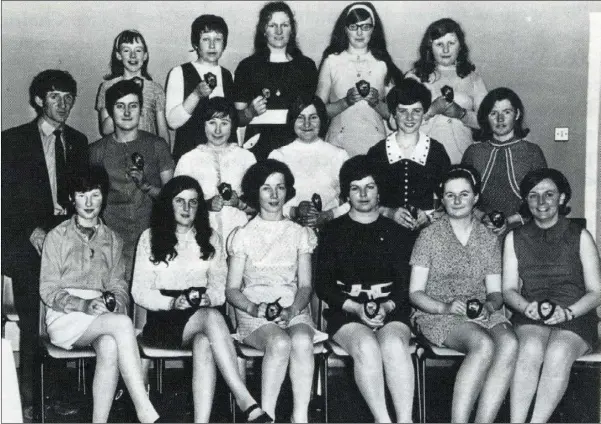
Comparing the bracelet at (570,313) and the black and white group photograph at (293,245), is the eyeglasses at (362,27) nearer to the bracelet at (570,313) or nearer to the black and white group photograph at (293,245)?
the black and white group photograph at (293,245)

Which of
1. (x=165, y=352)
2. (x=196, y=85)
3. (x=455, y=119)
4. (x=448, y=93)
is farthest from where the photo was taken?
(x=455, y=119)

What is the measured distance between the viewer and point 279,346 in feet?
12.1

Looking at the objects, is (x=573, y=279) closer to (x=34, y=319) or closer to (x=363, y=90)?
(x=363, y=90)

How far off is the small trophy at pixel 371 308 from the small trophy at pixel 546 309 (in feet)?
2.11

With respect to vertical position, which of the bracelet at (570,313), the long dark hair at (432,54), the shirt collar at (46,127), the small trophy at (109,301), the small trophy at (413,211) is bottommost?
the bracelet at (570,313)

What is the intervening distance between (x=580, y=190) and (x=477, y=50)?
107 centimetres

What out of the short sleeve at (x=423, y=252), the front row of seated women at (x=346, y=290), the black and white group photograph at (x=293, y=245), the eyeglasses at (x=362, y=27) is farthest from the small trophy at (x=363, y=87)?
the short sleeve at (x=423, y=252)

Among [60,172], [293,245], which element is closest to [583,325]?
[293,245]

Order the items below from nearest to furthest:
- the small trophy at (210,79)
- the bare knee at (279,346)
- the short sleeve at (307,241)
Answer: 1. the bare knee at (279,346)
2. the short sleeve at (307,241)
3. the small trophy at (210,79)

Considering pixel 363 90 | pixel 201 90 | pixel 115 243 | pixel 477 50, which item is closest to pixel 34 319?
pixel 115 243

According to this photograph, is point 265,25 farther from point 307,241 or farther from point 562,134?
point 562,134

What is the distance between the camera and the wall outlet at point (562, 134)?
579cm

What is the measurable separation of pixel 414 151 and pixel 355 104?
18.1 inches

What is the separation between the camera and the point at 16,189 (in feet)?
14.0
